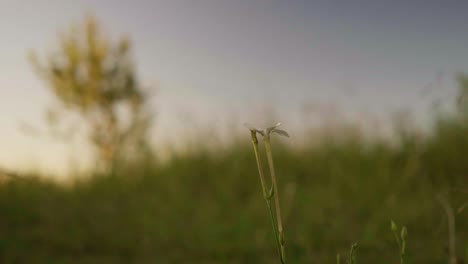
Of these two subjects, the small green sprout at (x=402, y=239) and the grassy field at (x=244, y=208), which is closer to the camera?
the small green sprout at (x=402, y=239)

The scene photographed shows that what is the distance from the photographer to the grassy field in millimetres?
2822

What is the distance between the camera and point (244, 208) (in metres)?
3.93

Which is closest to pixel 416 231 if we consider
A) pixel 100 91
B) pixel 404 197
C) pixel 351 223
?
pixel 351 223

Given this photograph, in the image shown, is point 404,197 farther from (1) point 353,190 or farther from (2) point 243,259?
(2) point 243,259

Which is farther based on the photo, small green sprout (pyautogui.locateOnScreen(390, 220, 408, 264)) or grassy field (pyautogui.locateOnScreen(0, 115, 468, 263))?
grassy field (pyautogui.locateOnScreen(0, 115, 468, 263))

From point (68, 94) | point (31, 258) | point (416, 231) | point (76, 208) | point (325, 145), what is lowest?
point (416, 231)

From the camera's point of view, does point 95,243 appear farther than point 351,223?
No

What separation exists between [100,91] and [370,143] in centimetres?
1025

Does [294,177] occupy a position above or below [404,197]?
above

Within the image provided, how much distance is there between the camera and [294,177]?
498 cm

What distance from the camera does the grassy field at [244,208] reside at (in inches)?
111

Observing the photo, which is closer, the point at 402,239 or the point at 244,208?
the point at 402,239

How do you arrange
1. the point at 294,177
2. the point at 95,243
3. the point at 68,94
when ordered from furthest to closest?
1. the point at 68,94
2. the point at 294,177
3. the point at 95,243

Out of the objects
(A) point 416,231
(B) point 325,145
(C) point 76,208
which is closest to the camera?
(A) point 416,231
